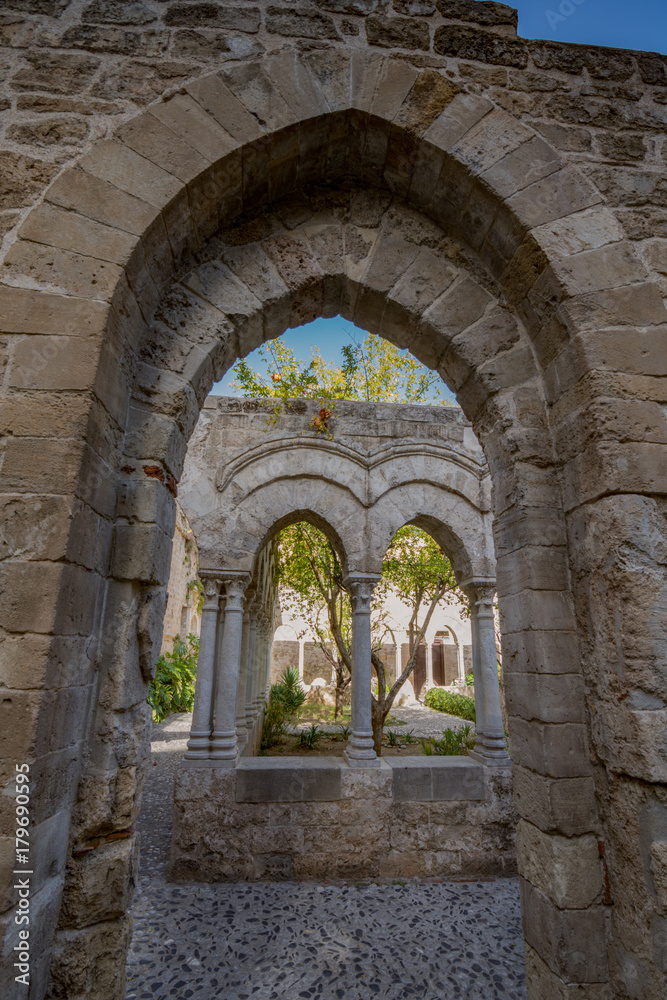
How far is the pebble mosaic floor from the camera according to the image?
297cm

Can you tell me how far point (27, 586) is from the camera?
1.45 meters

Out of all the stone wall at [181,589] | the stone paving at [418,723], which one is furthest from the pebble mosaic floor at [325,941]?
the stone wall at [181,589]

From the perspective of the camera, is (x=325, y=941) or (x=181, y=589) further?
(x=181, y=589)

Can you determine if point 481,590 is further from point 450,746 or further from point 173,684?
point 173,684

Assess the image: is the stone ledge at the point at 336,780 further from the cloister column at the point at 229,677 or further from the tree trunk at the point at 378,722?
the tree trunk at the point at 378,722

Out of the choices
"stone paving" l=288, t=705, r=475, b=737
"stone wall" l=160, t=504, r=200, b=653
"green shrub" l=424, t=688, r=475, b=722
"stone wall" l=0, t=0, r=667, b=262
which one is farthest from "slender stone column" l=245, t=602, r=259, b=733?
"green shrub" l=424, t=688, r=475, b=722

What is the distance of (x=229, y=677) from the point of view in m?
5.04

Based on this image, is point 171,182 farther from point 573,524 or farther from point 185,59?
point 573,524

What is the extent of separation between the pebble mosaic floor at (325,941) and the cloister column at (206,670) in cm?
113

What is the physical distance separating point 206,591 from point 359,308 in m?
3.67

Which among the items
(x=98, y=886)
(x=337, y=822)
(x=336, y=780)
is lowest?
(x=337, y=822)

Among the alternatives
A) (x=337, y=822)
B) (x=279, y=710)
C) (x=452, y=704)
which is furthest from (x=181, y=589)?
(x=337, y=822)

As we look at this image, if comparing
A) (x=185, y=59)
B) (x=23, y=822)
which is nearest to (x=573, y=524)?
(x=23, y=822)

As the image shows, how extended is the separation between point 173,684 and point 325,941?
8394 millimetres
